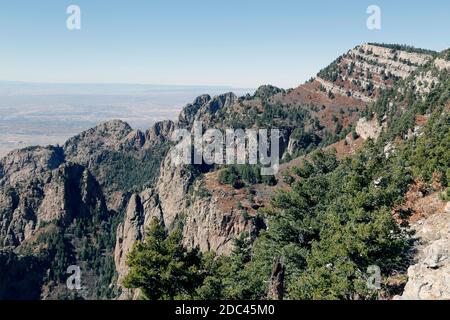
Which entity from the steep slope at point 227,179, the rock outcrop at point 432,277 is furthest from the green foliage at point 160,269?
the steep slope at point 227,179

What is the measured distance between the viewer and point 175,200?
17312 cm

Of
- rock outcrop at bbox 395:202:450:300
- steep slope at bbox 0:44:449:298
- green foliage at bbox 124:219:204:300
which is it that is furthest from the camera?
steep slope at bbox 0:44:449:298

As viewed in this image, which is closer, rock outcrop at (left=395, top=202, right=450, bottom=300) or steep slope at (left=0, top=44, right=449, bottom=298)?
rock outcrop at (left=395, top=202, right=450, bottom=300)

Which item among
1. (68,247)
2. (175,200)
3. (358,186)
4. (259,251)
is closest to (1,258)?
(68,247)

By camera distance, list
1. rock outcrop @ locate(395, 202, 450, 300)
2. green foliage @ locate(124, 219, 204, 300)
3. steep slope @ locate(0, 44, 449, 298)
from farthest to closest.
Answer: steep slope @ locate(0, 44, 449, 298) < green foliage @ locate(124, 219, 204, 300) < rock outcrop @ locate(395, 202, 450, 300)

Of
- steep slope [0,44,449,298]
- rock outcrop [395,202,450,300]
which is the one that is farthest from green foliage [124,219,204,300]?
steep slope [0,44,449,298]

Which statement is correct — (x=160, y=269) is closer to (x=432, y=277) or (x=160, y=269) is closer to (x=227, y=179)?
(x=432, y=277)

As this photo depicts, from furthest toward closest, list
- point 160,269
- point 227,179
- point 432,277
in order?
point 227,179 < point 160,269 < point 432,277

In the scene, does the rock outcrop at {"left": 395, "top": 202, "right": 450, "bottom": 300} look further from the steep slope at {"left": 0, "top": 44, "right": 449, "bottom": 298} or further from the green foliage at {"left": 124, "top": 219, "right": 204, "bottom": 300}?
the steep slope at {"left": 0, "top": 44, "right": 449, "bottom": 298}

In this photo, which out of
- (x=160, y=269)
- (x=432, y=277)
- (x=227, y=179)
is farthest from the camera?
(x=227, y=179)

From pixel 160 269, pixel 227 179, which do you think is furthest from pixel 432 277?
pixel 227 179

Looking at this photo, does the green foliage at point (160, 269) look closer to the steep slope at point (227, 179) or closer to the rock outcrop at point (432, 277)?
the rock outcrop at point (432, 277)

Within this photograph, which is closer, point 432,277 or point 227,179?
point 432,277
